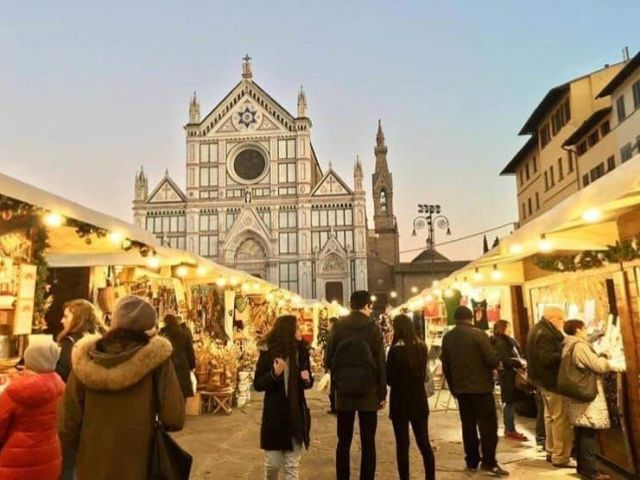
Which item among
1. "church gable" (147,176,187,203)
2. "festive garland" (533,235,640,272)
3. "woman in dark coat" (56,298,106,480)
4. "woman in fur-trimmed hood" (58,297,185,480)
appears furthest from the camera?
"church gable" (147,176,187,203)

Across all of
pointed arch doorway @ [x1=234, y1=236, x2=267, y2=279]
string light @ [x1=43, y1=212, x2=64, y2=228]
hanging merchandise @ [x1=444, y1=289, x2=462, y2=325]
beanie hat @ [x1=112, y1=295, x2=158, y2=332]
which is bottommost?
beanie hat @ [x1=112, y1=295, x2=158, y2=332]

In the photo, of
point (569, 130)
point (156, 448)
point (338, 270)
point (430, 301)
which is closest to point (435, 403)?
point (430, 301)

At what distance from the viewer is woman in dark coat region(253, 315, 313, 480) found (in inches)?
167

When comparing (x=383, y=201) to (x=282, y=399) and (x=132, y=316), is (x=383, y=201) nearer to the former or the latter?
(x=282, y=399)

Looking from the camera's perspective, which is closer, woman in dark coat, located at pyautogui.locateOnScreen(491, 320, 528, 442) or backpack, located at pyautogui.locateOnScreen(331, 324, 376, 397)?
backpack, located at pyautogui.locateOnScreen(331, 324, 376, 397)

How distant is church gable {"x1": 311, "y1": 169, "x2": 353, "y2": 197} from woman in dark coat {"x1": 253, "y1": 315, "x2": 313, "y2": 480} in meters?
41.4

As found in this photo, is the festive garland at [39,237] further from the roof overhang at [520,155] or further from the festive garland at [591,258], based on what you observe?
the roof overhang at [520,155]

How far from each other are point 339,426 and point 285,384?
953 millimetres

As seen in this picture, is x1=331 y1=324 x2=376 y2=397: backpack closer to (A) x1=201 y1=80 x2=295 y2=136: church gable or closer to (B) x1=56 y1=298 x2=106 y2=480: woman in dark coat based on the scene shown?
(B) x1=56 y1=298 x2=106 y2=480: woman in dark coat

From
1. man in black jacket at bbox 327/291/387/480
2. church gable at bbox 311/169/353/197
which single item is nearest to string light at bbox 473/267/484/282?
man in black jacket at bbox 327/291/387/480

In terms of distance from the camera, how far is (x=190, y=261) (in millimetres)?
8195

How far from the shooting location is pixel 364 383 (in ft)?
15.6

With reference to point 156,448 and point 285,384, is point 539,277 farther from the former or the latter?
point 156,448

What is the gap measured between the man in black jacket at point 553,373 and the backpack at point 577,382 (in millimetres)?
252
